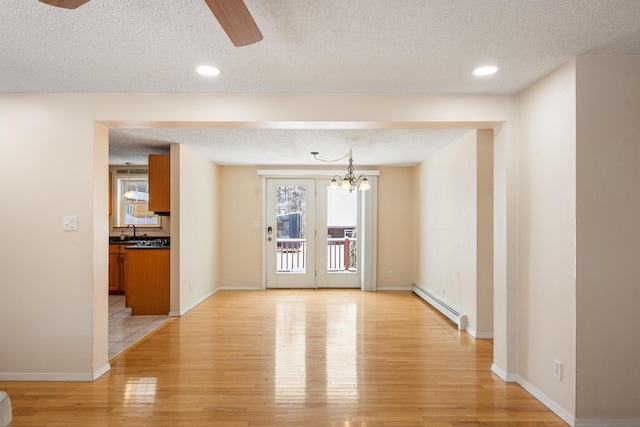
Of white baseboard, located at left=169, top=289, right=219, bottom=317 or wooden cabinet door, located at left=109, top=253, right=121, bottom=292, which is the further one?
wooden cabinet door, located at left=109, top=253, right=121, bottom=292

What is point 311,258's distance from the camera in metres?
6.89

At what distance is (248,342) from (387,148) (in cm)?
312

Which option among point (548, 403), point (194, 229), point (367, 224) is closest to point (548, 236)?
point (548, 403)

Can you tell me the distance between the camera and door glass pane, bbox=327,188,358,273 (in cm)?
692

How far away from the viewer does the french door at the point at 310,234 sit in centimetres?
687

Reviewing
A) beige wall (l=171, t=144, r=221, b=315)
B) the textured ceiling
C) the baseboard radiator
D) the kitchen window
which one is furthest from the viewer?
the kitchen window

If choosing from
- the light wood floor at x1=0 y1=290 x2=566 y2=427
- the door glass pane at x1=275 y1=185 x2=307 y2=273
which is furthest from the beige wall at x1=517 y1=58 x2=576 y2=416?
the door glass pane at x1=275 y1=185 x2=307 y2=273

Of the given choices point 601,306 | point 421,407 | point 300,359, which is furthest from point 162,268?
point 601,306

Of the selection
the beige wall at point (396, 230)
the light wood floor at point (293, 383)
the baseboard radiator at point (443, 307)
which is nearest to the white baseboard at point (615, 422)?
the light wood floor at point (293, 383)

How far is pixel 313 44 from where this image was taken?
2.13 metres

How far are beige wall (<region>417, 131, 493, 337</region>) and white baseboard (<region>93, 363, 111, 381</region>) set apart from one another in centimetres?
371

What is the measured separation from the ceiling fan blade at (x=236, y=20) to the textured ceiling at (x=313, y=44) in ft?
0.79

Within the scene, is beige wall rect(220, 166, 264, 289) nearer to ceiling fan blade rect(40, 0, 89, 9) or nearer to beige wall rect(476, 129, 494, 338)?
beige wall rect(476, 129, 494, 338)

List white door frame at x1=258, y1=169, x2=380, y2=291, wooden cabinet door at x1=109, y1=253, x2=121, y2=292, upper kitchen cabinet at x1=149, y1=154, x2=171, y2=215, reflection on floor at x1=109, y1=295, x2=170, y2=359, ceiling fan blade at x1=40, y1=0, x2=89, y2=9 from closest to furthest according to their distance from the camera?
ceiling fan blade at x1=40, y1=0, x2=89, y2=9
reflection on floor at x1=109, y1=295, x2=170, y2=359
upper kitchen cabinet at x1=149, y1=154, x2=171, y2=215
wooden cabinet door at x1=109, y1=253, x2=121, y2=292
white door frame at x1=258, y1=169, x2=380, y2=291
